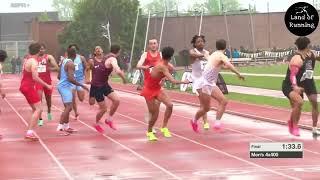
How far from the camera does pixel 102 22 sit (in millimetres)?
62719

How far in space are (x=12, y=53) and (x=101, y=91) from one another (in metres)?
68.5

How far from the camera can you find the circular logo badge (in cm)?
1155

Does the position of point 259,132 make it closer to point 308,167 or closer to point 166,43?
point 308,167

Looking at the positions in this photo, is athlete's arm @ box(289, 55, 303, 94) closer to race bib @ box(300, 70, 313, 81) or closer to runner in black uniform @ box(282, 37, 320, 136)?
runner in black uniform @ box(282, 37, 320, 136)

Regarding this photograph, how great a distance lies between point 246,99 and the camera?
23.8m

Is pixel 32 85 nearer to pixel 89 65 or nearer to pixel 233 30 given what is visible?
pixel 89 65

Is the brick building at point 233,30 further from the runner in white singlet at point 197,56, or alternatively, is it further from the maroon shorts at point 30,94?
the maroon shorts at point 30,94

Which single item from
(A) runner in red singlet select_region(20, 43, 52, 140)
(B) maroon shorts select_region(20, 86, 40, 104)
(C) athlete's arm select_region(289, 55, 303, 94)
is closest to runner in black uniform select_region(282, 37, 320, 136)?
(C) athlete's arm select_region(289, 55, 303, 94)

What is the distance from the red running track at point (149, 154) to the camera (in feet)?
30.0

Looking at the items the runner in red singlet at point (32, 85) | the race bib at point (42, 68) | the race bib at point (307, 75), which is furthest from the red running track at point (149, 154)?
the race bib at point (42, 68)

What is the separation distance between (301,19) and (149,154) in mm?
3626

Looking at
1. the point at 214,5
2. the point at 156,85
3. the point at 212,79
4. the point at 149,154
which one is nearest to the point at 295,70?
the point at 212,79
